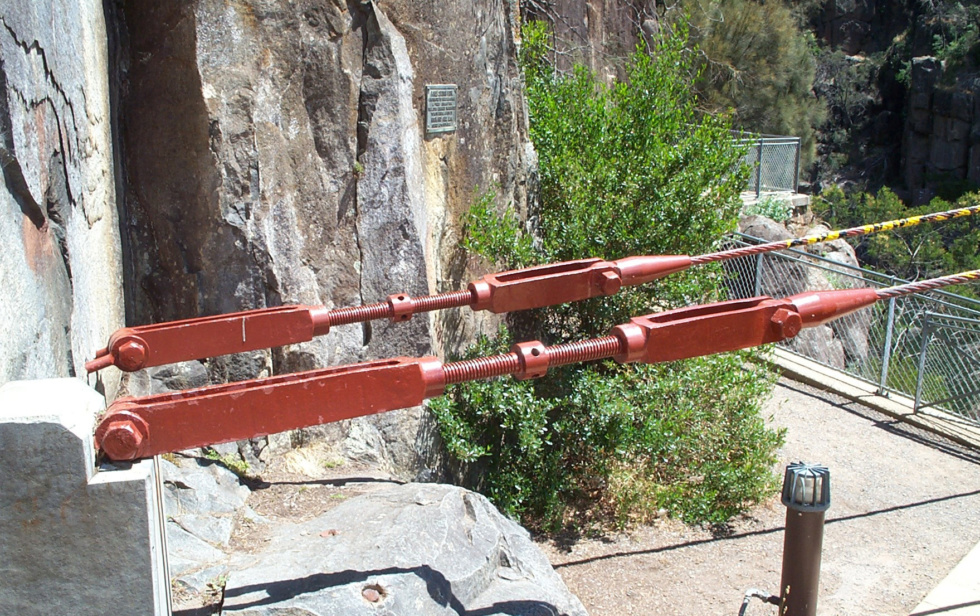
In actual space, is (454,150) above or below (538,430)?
above

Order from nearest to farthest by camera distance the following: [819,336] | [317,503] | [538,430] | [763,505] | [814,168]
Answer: [317,503], [538,430], [763,505], [819,336], [814,168]

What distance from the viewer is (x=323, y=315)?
12.8ft

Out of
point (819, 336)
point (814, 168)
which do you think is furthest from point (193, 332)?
point (814, 168)

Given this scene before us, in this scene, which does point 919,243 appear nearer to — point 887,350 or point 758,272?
point 758,272

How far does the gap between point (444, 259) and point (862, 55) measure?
3814cm

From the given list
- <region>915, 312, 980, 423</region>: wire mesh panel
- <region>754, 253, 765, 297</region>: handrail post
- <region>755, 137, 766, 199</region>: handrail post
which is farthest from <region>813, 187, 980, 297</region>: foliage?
<region>915, 312, 980, 423</region>: wire mesh panel

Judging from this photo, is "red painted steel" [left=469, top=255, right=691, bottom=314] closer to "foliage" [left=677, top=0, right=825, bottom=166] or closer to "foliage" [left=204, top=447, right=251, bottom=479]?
"foliage" [left=204, top=447, right=251, bottom=479]

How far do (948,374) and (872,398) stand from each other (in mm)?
769

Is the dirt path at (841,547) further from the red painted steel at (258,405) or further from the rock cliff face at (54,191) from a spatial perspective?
the rock cliff face at (54,191)

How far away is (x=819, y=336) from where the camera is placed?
1270 cm

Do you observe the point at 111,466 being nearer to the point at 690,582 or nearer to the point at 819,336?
the point at 690,582

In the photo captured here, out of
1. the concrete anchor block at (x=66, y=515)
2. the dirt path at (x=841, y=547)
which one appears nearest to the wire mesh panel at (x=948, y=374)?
the dirt path at (x=841, y=547)

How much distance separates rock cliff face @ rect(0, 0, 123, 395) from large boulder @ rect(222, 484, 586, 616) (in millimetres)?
1166

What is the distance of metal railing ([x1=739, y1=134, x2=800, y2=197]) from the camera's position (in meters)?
19.8
